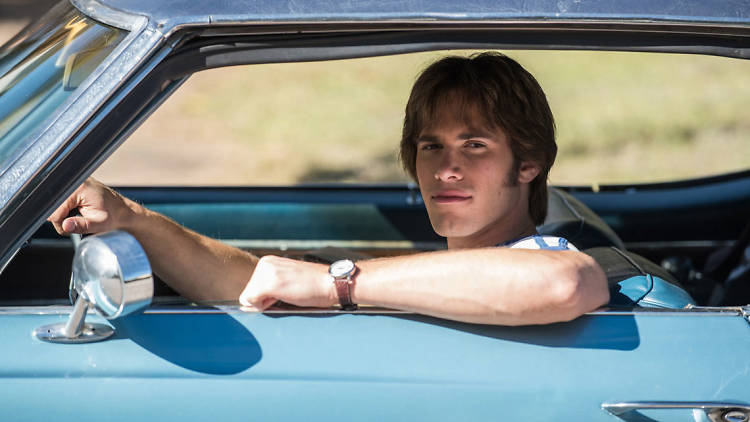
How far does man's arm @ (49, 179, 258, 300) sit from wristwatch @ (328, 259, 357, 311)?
44 cm

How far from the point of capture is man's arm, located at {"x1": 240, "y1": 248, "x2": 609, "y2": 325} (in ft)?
5.63

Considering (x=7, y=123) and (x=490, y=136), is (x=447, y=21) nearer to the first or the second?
(x=490, y=136)

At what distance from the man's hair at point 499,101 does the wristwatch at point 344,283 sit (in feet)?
2.31

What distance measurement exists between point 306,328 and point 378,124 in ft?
24.0

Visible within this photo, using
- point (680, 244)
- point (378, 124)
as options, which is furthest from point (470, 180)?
point (378, 124)

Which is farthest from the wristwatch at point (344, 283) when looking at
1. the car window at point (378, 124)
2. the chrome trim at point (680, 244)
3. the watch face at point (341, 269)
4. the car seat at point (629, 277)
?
the car window at point (378, 124)

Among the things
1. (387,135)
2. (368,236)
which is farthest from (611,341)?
(387,135)

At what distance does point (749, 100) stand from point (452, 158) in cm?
802

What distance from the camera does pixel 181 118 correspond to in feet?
30.7

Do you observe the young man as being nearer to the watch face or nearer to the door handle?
the watch face

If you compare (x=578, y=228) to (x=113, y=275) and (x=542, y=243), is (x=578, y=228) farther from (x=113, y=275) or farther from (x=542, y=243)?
(x=113, y=275)

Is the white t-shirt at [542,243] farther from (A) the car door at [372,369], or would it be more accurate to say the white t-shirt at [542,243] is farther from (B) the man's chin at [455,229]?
(A) the car door at [372,369]

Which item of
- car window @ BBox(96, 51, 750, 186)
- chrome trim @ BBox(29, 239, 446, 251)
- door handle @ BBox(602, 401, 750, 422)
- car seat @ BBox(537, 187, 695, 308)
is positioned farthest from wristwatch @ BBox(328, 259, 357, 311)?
car window @ BBox(96, 51, 750, 186)

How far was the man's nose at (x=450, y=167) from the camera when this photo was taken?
2.28m
